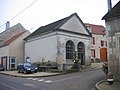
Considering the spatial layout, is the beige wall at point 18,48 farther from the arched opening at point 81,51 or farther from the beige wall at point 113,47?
the beige wall at point 113,47

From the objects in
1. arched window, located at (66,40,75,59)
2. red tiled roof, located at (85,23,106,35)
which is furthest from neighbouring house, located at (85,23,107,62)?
arched window, located at (66,40,75,59)

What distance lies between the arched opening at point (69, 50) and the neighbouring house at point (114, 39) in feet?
55.7

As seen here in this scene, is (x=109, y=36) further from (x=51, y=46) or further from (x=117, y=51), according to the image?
(x=51, y=46)

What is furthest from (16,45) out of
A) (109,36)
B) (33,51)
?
(109,36)

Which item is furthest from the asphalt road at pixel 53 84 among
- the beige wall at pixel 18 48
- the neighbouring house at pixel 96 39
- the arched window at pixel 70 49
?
the neighbouring house at pixel 96 39

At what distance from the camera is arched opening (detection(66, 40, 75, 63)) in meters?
35.0

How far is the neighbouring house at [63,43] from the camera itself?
33594 mm

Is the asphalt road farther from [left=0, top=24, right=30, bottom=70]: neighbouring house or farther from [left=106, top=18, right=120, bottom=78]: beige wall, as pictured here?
[left=0, top=24, right=30, bottom=70]: neighbouring house

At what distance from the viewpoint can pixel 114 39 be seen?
17.7m

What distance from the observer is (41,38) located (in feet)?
122

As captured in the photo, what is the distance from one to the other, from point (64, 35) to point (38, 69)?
6526 mm

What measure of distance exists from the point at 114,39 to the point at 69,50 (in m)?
18.1

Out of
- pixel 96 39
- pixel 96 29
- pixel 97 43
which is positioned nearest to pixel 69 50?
pixel 97 43

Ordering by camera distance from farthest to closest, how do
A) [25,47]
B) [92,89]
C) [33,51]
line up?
[25,47] → [33,51] → [92,89]
